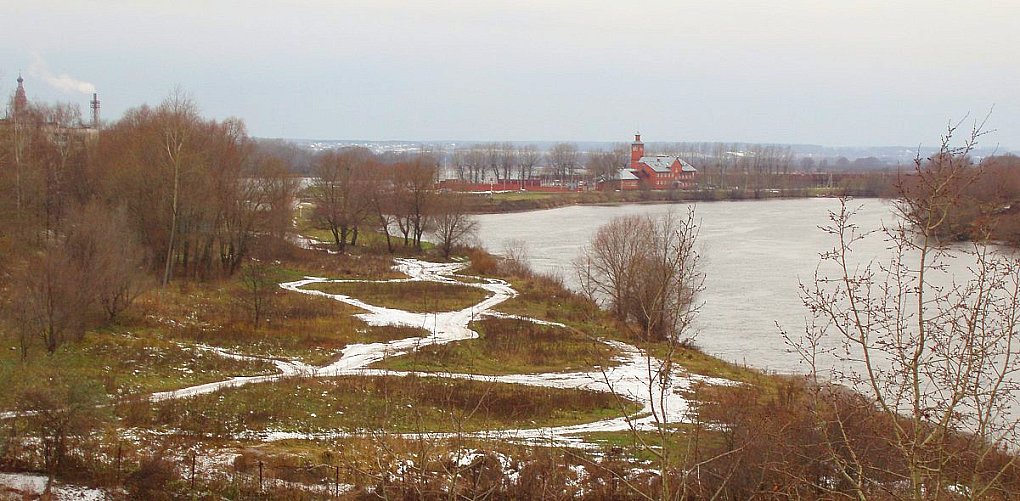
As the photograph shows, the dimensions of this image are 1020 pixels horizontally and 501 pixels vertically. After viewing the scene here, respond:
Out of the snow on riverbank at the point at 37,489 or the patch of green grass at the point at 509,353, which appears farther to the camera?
the patch of green grass at the point at 509,353

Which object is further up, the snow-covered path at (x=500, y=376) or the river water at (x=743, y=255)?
the river water at (x=743, y=255)

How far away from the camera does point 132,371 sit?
17.2 meters

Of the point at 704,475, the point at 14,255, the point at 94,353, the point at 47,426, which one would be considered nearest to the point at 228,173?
the point at 14,255

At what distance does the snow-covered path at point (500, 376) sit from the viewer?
1535 cm

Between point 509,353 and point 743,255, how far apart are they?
22.6m

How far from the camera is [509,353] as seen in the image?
883 inches

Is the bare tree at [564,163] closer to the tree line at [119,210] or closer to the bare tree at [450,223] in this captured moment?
the bare tree at [450,223]

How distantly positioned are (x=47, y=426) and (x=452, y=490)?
26.0ft

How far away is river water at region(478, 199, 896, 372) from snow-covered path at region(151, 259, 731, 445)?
10.4 feet

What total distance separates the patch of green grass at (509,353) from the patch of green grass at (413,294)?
12.1ft

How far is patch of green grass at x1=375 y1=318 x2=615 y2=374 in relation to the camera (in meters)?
20.6

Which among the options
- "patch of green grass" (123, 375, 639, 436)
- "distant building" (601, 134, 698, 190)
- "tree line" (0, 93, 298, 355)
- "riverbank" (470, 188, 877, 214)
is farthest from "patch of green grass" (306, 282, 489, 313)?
"distant building" (601, 134, 698, 190)

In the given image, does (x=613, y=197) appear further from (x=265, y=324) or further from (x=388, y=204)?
(x=265, y=324)

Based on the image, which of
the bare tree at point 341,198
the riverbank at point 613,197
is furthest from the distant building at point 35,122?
the riverbank at point 613,197
